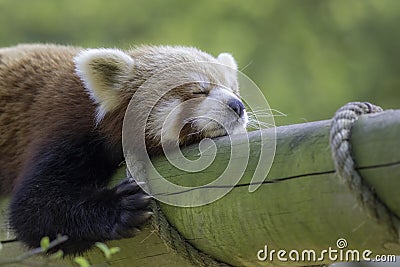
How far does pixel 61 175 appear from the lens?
2998 millimetres

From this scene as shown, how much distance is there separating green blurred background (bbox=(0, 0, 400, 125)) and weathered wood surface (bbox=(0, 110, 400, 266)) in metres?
7.39

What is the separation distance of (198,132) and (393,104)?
762 centimetres

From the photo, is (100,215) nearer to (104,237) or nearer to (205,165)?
(104,237)

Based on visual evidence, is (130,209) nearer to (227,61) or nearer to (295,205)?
→ (295,205)

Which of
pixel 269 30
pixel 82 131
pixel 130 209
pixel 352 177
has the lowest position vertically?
pixel 269 30

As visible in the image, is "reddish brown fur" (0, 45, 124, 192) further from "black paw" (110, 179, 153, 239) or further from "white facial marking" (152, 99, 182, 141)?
"black paw" (110, 179, 153, 239)

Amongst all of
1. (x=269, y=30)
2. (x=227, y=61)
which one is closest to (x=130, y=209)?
(x=227, y=61)

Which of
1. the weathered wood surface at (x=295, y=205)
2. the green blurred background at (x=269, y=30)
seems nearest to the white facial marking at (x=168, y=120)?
the weathered wood surface at (x=295, y=205)

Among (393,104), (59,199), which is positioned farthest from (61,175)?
(393,104)

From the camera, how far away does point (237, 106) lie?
9.92 ft

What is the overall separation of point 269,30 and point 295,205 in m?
8.53

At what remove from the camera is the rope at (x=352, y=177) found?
80.0 inches

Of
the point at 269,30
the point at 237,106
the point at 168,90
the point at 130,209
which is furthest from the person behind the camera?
the point at 269,30

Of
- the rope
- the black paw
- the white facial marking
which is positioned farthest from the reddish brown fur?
the rope
